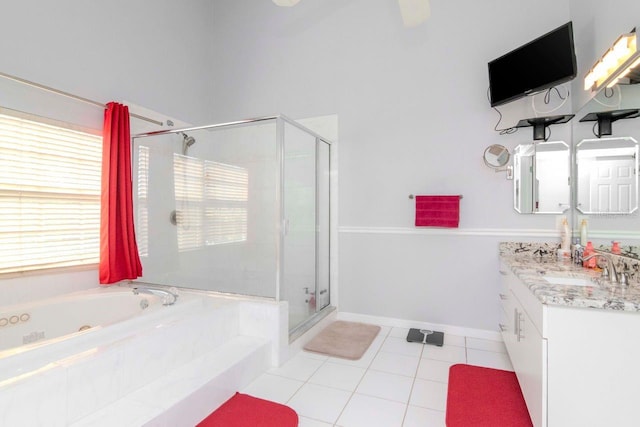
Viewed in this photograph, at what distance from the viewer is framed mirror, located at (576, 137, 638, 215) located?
173 cm

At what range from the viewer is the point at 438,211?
109 inches

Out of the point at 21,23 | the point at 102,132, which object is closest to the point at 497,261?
the point at 102,132

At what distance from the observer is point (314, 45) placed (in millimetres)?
3350

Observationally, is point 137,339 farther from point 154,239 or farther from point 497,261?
point 497,261

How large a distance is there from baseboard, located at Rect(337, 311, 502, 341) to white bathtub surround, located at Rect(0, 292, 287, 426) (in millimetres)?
1081

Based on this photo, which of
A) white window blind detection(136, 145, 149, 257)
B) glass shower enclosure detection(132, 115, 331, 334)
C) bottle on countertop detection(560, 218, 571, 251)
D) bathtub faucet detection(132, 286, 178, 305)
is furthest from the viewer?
white window blind detection(136, 145, 149, 257)

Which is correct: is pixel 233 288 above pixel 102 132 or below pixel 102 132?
below

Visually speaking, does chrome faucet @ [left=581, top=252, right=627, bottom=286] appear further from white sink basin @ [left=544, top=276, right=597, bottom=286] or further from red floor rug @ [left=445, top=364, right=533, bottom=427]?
red floor rug @ [left=445, top=364, right=533, bottom=427]

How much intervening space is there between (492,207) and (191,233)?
2.70 meters

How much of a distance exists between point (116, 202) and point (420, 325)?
2.74m

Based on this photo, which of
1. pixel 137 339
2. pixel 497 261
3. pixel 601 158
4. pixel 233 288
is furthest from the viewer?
pixel 233 288

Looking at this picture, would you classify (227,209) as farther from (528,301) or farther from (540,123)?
(540,123)

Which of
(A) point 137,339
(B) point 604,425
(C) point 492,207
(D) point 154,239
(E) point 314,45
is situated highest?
(E) point 314,45

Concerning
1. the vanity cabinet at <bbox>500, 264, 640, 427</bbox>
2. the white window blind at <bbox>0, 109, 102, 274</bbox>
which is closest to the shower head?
the white window blind at <bbox>0, 109, 102, 274</bbox>
